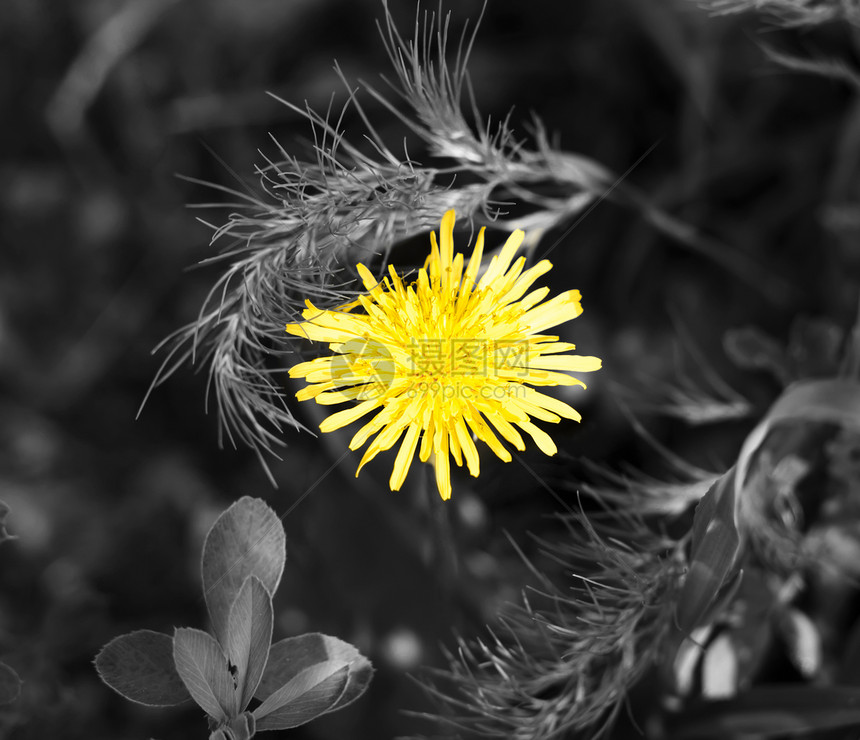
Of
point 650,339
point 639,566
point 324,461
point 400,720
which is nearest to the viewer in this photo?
point 639,566

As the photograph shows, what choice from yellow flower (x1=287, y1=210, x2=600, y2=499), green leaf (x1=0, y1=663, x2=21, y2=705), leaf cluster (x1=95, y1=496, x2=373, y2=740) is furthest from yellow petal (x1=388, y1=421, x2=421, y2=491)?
green leaf (x1=0, y1=663, x2=21, y2=705)

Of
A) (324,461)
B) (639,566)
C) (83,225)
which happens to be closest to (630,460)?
(639,566)

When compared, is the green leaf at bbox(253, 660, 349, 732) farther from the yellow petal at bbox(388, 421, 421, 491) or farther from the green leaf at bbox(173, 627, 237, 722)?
the yellow petal at bbox(388, 421, 421, 491)

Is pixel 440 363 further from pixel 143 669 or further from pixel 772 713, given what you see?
pixel 772 713

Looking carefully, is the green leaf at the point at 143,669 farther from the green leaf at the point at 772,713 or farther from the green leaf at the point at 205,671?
the green leaf at the point at 772,713

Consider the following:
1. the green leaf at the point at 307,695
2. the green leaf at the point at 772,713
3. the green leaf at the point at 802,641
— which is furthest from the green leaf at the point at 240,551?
the green leaf at the point at 802,641

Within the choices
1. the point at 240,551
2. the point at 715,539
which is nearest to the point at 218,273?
the point at 240,551

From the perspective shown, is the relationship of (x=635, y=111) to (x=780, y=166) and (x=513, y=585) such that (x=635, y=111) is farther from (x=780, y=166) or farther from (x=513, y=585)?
(x=513, y=585)
